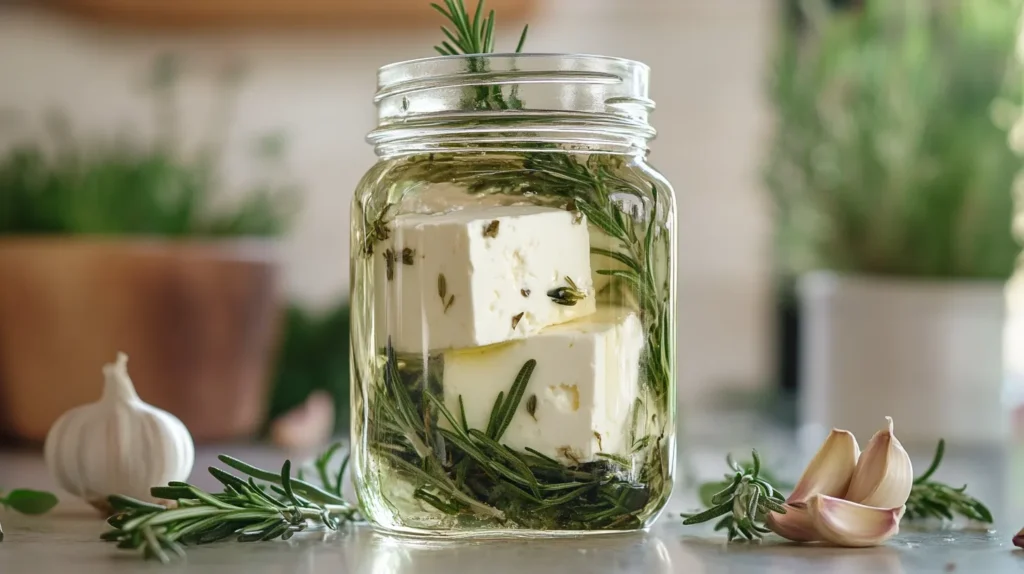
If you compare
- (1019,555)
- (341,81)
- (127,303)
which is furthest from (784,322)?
(1019,555)

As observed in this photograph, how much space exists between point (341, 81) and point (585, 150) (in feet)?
3.48

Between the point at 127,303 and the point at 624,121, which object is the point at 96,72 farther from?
the point at 624,121

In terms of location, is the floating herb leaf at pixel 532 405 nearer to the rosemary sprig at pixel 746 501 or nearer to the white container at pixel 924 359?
the rosemary sprig at pixel 746 501

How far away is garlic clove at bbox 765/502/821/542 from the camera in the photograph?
1.42ft

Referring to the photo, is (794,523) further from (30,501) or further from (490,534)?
(30,501)

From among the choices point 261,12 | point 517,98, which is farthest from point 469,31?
point 261,12

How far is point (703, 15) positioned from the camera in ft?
4.75

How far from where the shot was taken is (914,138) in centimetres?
95

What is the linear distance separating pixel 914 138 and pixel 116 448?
734 mm

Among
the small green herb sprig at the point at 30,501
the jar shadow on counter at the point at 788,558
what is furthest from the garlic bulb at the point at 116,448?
the jar shadow on counter at the point at 788,558

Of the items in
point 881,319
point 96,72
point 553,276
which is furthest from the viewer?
point 96,72

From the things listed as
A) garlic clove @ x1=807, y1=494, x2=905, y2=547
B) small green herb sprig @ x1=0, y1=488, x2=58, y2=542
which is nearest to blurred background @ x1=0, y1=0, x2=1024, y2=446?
small green herb sprig @ x1=0, y1=488, x2=58, y2=542

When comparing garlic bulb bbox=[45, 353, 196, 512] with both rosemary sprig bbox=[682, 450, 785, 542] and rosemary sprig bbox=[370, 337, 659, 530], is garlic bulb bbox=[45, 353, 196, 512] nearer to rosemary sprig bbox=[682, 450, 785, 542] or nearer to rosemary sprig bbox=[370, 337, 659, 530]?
rosemary sprig bbox=[370, 337, 659, 530]

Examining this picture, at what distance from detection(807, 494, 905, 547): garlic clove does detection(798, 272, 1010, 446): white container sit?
48cm
